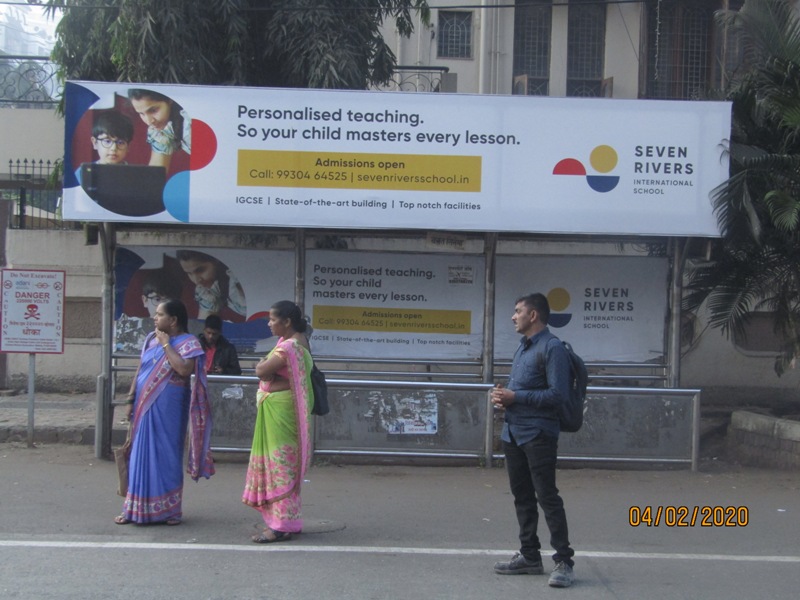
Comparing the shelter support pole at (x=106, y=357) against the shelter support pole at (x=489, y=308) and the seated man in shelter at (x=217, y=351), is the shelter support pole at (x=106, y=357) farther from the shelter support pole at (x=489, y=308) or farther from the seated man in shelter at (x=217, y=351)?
the shelter support pole at (x=489, y=308)

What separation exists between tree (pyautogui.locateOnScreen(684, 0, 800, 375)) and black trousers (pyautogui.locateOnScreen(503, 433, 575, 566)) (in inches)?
161

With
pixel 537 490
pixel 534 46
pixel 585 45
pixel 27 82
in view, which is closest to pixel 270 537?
pixel 537 490

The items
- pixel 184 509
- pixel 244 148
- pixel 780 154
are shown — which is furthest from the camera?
pixel 780 154

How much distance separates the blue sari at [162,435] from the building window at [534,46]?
11.0 metres

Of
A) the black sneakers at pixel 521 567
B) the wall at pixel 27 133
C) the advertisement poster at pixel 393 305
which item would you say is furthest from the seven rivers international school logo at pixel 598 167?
the wall at pixel 27 133

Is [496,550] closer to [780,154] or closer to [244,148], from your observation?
[244,148]

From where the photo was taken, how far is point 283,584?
5.36m

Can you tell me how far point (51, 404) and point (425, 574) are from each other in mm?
7640

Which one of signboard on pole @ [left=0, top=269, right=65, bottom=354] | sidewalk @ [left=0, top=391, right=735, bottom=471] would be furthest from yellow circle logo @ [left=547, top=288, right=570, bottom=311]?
signboard on pole @ [left=0, top=269, right=65, bottom=354]

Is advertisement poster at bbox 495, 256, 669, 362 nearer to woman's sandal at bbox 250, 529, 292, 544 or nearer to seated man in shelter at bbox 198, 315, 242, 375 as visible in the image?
seated man in shelter at bbox 198, 315, 242, 375

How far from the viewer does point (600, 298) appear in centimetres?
961

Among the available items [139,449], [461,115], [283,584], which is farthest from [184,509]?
[461,115]

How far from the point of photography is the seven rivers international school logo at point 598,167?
8.40m
